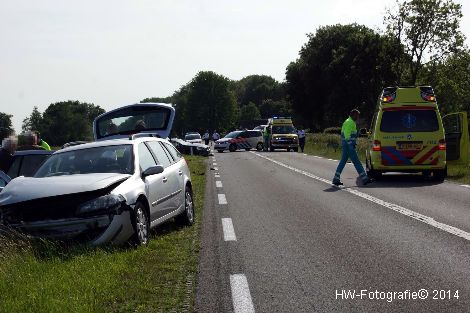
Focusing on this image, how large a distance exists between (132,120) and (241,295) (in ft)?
37.3

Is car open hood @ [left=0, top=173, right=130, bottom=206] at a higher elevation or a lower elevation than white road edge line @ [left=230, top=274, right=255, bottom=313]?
higher

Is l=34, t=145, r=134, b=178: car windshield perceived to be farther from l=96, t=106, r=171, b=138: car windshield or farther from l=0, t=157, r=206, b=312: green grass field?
l=96, t=106, r=171, b=138: car windshield

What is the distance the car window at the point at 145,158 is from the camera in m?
9.09

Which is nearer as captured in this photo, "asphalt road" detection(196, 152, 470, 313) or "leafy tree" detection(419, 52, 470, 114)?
"asphalt road" detection(196, 152, 470, 313)

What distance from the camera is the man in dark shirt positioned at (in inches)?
415

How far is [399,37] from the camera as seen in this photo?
54.9 meters

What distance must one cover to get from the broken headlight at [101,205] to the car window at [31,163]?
3414 millimetres

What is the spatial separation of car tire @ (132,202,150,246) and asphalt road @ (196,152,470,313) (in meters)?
0.79

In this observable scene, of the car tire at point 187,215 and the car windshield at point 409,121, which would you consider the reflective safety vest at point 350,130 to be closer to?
the car windshield at point 409,121

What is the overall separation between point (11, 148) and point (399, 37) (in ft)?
159

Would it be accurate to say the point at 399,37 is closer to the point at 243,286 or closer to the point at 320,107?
the point at 320,107

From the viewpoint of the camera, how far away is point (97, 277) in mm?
6297

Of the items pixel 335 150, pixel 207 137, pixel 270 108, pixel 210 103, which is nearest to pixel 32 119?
pixel 210 103

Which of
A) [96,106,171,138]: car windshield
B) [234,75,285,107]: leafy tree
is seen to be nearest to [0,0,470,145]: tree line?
[96,106,171,138]: car windshield
